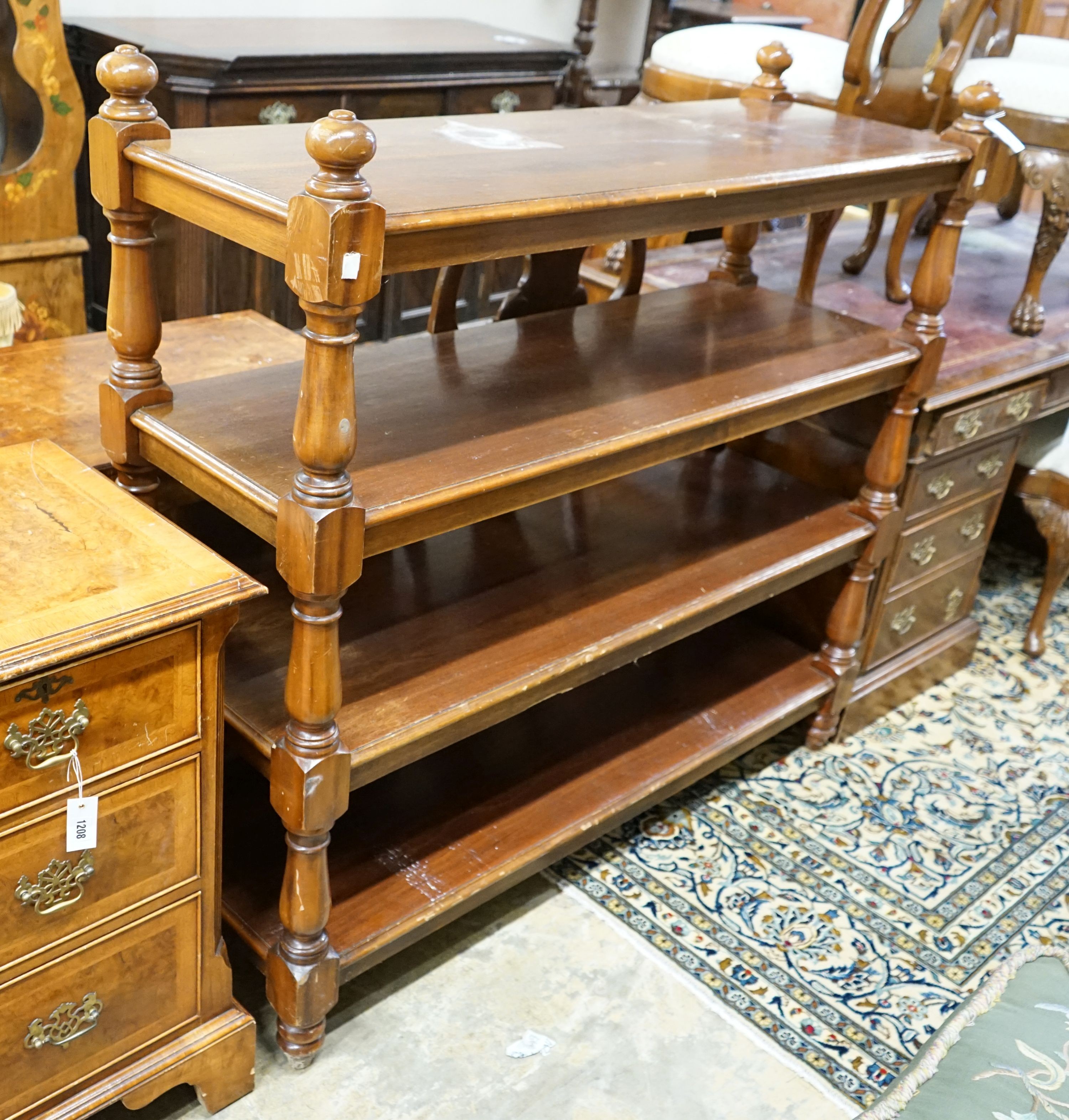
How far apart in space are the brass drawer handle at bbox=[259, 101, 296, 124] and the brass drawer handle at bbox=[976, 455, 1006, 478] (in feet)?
6.83

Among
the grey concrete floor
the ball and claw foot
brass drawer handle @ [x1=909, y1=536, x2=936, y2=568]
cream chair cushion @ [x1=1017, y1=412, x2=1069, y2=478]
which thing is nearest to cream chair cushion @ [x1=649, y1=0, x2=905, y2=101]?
the ball and claw foot

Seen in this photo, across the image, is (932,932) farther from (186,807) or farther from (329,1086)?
(186,807)

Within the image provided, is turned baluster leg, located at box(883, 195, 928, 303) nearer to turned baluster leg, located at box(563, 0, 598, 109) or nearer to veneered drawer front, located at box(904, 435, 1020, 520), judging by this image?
veneered drawer front, located at box(904, 435, 1020, 520)

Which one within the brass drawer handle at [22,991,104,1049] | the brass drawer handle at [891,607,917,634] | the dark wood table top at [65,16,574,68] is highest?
the dark wood table top at [65,16,574,68]

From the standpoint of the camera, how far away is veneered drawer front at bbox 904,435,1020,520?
2660 mm

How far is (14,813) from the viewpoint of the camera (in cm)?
137

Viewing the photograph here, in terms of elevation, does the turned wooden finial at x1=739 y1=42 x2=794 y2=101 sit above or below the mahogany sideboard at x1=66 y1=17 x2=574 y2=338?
above

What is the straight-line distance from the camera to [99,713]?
4.61ft

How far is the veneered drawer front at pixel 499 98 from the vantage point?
3973 millimetres

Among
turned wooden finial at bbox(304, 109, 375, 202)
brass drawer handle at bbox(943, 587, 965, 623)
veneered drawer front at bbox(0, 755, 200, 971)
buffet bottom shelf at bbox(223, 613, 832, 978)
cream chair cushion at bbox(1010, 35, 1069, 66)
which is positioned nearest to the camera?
turned wooden finial at bbox(304, 109, 375, 202)

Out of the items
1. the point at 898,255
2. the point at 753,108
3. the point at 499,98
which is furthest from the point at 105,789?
the point at 499,98

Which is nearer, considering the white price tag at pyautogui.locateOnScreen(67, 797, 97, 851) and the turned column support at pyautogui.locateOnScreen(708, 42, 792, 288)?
the white price tag at pyautogui.locateOnScreen(67, 797, 97, 851)

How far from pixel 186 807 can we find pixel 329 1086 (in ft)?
1.91

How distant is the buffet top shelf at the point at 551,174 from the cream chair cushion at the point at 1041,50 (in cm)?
159
